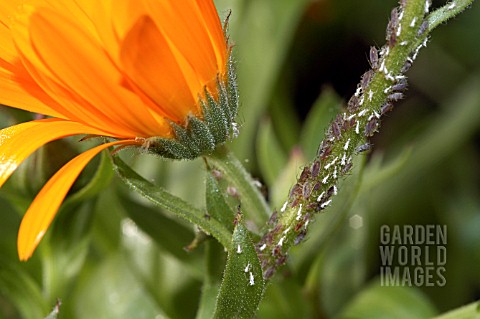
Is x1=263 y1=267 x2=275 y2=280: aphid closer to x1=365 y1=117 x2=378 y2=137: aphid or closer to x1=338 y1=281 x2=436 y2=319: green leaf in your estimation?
x1=365 y1=117 x2=378 y2=137: aphid

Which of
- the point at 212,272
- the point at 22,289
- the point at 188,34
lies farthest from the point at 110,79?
the point at 22,289

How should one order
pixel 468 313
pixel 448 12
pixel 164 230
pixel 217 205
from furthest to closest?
pixel 164 230
pixel 468 313
pixel 217 205
pixel 448 12

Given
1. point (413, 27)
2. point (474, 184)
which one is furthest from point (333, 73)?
point (413, 27)

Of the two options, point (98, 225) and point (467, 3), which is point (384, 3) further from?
point (467, 3)

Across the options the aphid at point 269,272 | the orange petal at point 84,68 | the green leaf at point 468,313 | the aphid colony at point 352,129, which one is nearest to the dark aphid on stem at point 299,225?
the aphid colony at point 352,129

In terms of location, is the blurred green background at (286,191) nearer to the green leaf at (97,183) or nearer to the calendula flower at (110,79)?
the green leaf at (97,183)

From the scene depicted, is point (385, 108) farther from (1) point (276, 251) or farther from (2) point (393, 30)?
(1) point (276, 251)
